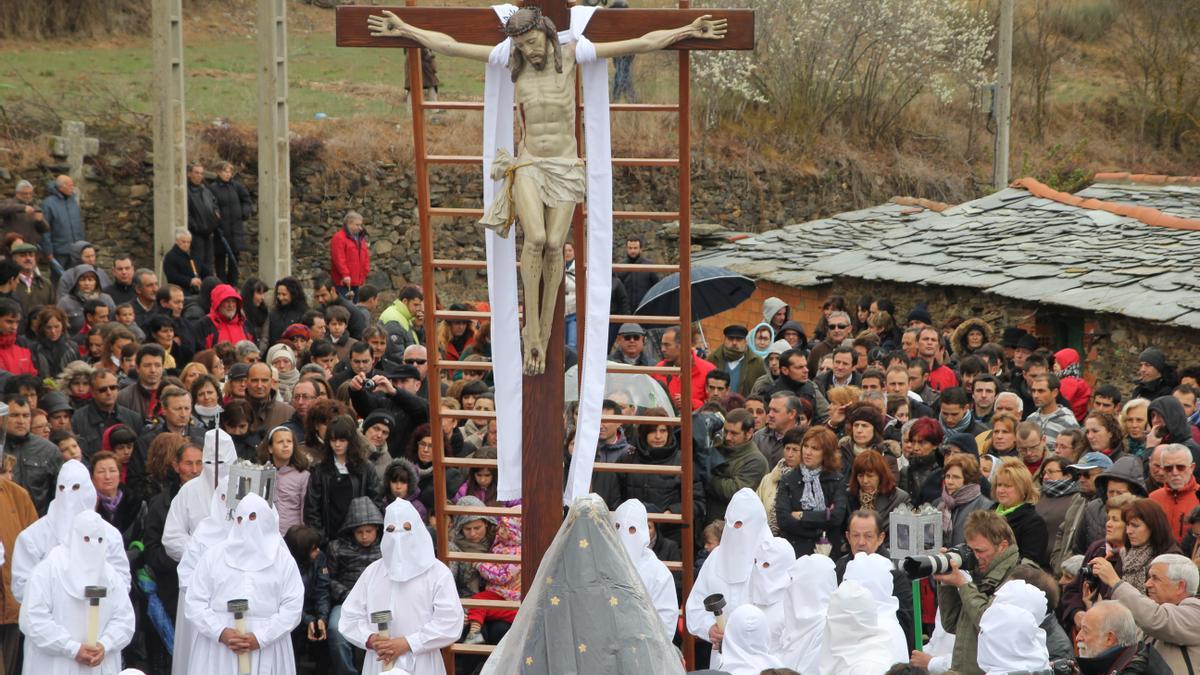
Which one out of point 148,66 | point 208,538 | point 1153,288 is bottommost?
point 208,538

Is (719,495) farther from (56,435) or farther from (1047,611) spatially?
(56,435)

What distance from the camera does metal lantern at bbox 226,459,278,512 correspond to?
9.02 m

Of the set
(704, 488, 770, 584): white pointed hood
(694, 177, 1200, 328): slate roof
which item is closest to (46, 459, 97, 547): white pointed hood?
(704, 488, 770, 584): white pointed hood

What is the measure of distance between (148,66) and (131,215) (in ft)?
22.8

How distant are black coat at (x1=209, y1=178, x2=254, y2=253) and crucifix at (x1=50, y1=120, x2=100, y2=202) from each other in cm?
251

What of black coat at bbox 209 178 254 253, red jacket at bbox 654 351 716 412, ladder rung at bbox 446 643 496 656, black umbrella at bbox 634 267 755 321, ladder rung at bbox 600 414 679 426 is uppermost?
black coat at bbox 209 178 254 253

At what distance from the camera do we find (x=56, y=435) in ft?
34.9

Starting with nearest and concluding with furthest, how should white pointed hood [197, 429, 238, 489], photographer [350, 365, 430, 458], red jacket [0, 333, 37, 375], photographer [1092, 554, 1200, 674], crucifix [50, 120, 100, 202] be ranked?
photographer [1092, 554, 1200, 674]
white pointed hood [197, 429, 238, 489]
photographer [350, 365, 430, 458]
red jacket [0, 333, 37, 375]
crucifix [50, 120, 100, 202]

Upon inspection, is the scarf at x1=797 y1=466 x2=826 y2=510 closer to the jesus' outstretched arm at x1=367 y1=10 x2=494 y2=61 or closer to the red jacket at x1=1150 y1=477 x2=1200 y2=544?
the red jacket at x1=1150 y1=477 x2=1200 y2=544

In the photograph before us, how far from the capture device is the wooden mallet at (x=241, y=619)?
9359 mm

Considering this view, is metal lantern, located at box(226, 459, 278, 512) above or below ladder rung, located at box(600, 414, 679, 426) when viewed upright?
below

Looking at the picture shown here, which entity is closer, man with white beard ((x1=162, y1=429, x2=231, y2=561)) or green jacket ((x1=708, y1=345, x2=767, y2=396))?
man with white beard ((x1=162, y1=429, x2=231, y2=561))

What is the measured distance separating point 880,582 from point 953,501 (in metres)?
1.38

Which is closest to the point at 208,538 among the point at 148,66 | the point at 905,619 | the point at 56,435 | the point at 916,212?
the point at 56,435
